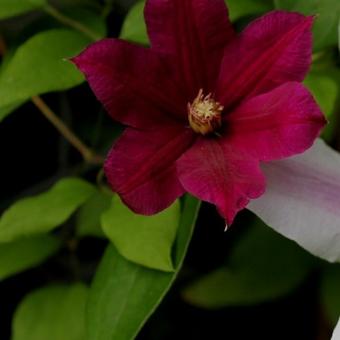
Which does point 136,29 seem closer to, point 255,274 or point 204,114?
point 204,114

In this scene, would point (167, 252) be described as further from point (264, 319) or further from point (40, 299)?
point (264, 319)

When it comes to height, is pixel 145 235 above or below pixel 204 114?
below

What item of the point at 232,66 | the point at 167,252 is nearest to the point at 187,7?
the point at 232,66

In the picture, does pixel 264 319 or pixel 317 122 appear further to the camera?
pixel 264 319

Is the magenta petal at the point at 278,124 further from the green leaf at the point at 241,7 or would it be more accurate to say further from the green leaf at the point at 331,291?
the green leaf at the point at 331,291

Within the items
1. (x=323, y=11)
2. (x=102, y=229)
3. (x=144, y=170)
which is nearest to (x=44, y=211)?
(x=102, y=229)

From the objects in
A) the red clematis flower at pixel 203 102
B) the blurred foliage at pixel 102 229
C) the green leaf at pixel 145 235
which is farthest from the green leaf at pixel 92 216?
the red clematis flower at pixel 203 102
